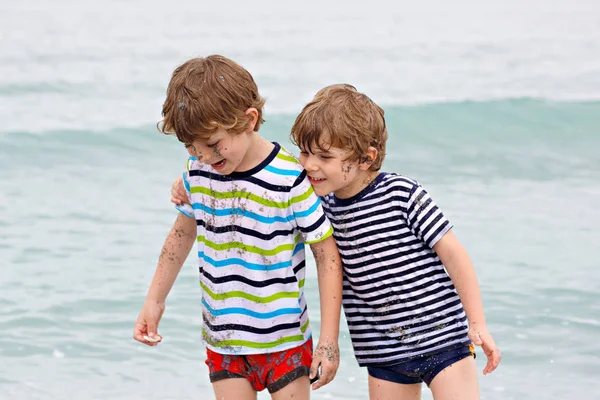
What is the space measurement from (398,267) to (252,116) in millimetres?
661

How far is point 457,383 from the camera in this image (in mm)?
3074

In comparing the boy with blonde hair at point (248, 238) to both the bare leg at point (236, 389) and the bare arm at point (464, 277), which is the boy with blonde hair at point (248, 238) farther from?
the bare arm at point (464, 277)

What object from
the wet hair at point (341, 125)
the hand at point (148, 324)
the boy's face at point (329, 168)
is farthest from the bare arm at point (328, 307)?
the hand at point (148, 324)

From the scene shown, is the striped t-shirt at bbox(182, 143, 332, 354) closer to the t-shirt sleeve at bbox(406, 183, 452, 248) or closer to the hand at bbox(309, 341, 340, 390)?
the hand at bbox(309, 341, 340, 390)

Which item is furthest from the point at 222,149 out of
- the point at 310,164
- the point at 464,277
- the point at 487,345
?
the point at 487,345

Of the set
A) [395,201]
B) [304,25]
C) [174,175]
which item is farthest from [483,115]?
[395,201]

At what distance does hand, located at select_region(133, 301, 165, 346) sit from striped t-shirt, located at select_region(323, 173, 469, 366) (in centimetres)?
67

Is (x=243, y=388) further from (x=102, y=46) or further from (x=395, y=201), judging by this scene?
(x=102, y=46)

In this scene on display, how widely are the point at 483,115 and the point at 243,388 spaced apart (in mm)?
8733

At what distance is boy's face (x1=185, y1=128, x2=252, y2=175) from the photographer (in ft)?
9.44

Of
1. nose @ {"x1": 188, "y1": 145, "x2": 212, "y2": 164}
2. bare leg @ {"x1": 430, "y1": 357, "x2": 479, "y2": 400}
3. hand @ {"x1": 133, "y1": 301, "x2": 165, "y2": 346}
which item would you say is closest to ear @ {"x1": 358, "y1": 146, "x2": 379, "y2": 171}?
nose @ {"x1": 188, "y1": 145, "x2": 212, "y2": 164}

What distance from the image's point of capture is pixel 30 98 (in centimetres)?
1130

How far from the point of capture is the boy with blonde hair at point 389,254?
3.00 m

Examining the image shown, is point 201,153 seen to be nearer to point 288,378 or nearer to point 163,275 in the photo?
point 163,275
